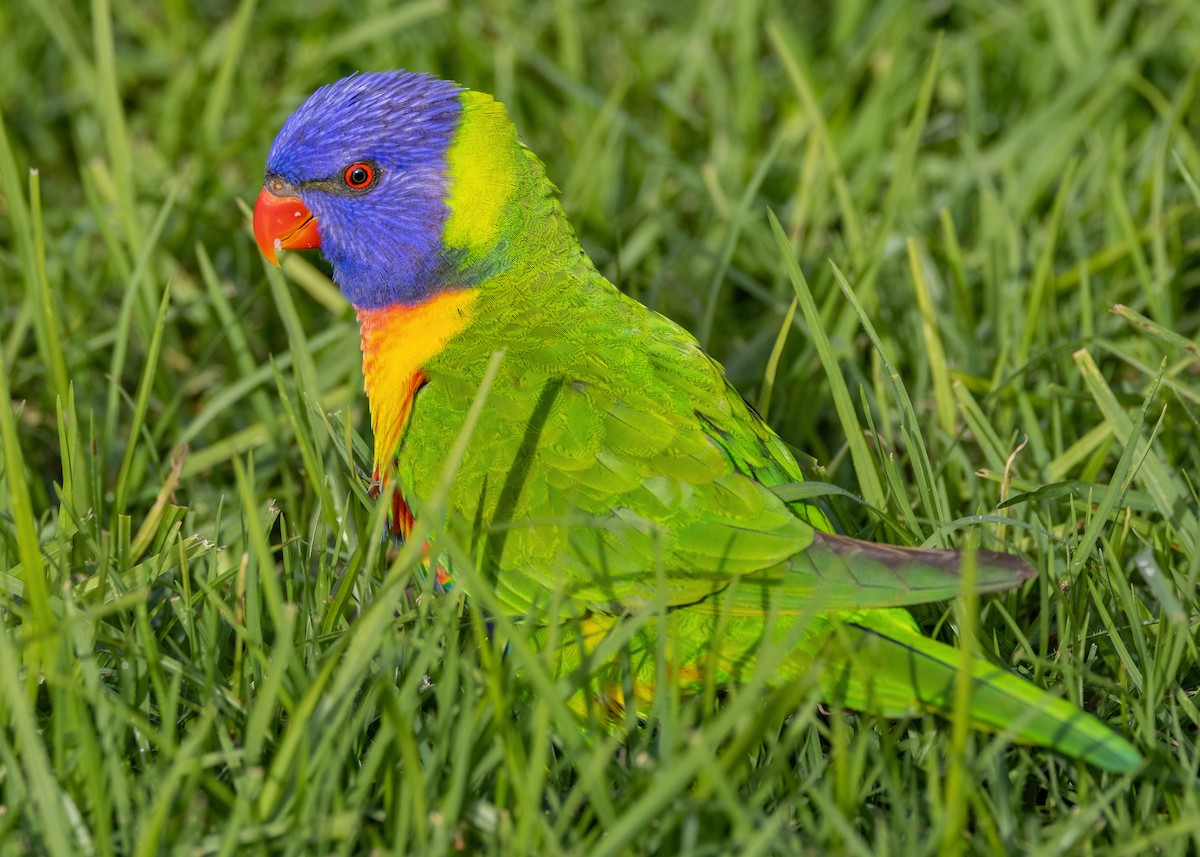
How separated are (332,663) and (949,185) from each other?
128 inches

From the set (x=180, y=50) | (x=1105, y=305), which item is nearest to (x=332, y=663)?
(x=1105, y=305)

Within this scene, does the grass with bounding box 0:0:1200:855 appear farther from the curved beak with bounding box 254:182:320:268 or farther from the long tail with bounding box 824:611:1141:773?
the curved beak with bounding box 254:182:320:268

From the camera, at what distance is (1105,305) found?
356 centimetres

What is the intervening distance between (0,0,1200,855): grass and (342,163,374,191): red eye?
1.10 ft

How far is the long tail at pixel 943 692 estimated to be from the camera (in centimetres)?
182

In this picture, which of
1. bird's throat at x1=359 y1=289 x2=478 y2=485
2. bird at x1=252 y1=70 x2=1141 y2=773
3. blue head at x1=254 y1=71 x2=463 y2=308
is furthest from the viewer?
blue head at x1=254 y1=71 x2=463 y2=308

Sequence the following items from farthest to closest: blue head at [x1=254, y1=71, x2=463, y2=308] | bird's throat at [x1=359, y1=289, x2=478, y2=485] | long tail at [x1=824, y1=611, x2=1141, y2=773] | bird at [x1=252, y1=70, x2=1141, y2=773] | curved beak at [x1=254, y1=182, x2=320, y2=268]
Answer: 1. curved beak at [x1=254, y1=182, x2=320, y2=268]
2. blue head at [x1=254, y1=71, x2=463, y2=308]
3. bird's throat at [x1=359, y1=289, x2=478, y2=485]
4. bird at [x1=252, y1=70, x2=1141, y2=773]
5. long tail at [x1=824, y1=611, x2=1141, y2=773]

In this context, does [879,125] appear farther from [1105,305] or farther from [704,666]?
[704,666]

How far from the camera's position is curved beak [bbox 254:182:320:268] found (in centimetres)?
289

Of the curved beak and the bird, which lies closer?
the bird

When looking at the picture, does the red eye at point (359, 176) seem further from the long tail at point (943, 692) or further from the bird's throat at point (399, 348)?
the long tail at point (943, 692)

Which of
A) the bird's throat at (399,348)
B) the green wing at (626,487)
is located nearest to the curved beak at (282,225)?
the bird's throat at (399,348)

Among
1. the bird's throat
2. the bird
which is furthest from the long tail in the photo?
the bird's throat

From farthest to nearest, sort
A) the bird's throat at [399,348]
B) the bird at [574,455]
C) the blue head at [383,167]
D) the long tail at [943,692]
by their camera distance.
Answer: the blue head at [383,167] < the bird's throat at [399,348] < the bird at [574,455] < the long tail at [943,692]
